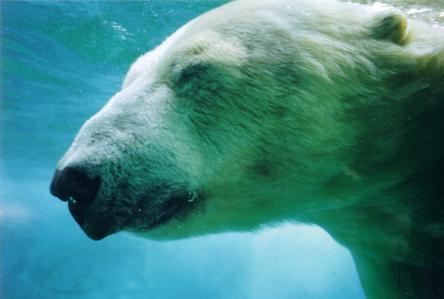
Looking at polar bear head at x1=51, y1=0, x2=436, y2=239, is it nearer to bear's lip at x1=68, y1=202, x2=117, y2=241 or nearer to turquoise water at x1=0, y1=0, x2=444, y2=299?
bear's lip at x1=68, y1=202, x2=117, y2=241

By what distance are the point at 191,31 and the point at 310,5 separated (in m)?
0.55

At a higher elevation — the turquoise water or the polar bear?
the polar bear

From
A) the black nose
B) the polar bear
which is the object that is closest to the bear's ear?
the polar bear

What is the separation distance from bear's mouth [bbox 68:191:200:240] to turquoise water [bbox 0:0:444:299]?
1600 millimetres

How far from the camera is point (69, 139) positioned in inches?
712

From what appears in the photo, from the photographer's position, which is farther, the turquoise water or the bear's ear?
the turquoise water

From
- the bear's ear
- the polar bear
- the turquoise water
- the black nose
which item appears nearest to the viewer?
the black nose

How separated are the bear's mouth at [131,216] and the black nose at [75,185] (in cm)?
3

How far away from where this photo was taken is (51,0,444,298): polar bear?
1.69 metres

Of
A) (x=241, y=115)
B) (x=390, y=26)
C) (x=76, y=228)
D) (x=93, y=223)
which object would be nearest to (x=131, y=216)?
(x=93, y=223)

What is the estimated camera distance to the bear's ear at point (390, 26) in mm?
1850

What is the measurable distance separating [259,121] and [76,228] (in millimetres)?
31407

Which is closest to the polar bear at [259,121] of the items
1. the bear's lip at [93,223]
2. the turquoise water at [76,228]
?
the bear's lip at [93,223]

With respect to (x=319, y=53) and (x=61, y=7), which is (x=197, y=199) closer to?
(x=319, y=53)
